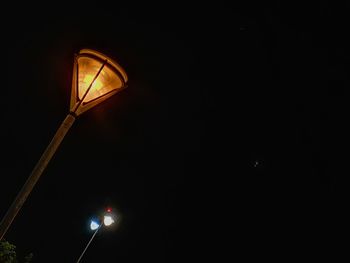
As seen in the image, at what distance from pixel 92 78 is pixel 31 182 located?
1278 mm

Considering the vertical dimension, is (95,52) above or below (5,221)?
above

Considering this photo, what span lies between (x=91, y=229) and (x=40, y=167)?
13432 mm

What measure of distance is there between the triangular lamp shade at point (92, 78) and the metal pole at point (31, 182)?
259 millimetres

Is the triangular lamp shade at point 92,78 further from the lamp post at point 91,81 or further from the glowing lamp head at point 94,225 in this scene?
the glowing lamp head at point 94,225

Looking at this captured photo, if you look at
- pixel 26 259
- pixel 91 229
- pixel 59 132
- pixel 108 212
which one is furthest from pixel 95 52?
pixel 91 229

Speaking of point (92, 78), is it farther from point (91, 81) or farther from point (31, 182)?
point (31, 182)

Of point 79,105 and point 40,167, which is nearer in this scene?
point 40,167

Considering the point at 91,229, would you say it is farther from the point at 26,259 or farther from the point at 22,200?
the point at 22,200

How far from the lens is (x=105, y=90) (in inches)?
143

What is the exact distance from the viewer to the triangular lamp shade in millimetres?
3377

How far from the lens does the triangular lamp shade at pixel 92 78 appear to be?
338 centimetres

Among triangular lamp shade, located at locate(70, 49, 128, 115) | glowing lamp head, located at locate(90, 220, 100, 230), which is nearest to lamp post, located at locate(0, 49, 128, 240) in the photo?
triangular lamp shade, located at locate(70, 49, 128, 115)

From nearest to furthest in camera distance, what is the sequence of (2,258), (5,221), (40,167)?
(5,221) → (40,167) → (2,258)

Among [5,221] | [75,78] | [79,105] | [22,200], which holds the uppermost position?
[75,78]
